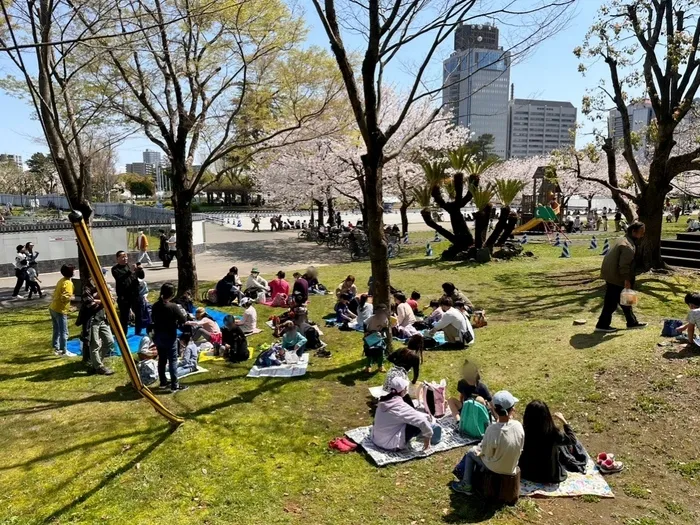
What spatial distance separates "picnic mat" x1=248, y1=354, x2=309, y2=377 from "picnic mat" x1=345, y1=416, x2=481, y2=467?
87.9 inches

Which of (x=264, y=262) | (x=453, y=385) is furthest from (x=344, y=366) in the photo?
(x=264, y=262)

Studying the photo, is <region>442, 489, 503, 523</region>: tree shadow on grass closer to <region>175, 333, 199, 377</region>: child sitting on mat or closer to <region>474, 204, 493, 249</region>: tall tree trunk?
<region>175, 333, 199, 377</region>: child sitting on mat

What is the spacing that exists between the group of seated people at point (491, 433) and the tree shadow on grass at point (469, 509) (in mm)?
101

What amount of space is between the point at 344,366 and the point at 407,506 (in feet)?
12.8

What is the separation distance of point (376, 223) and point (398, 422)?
3.57 m

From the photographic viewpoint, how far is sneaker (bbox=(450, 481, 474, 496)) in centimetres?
479

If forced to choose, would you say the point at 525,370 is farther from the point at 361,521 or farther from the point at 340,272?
the point at 340,272

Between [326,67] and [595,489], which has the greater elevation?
[326,67]

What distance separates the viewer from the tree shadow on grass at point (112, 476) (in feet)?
15.0

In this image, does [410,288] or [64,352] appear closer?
[64,352]

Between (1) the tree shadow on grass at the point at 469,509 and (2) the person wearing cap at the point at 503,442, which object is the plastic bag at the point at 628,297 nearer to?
(2) the person wearing cap at the point at 503,442

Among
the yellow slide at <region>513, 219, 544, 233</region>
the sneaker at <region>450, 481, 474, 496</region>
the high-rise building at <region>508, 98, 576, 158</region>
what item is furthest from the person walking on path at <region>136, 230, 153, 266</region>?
the high-rise building at <region>508, 98, 576, 158</region>

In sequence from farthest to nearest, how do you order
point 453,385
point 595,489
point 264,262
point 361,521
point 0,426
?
point 264,262 < point 453,385 < point 0,426 < point 595,489 < point 361,521

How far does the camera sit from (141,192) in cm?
9975
